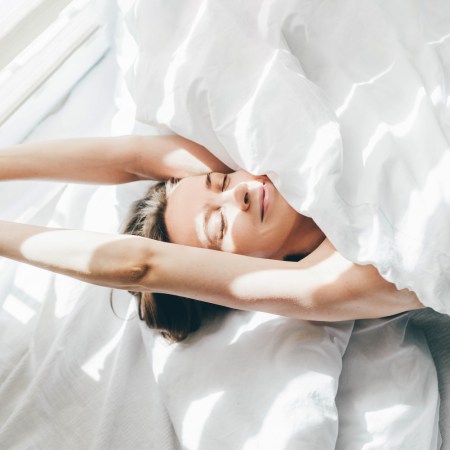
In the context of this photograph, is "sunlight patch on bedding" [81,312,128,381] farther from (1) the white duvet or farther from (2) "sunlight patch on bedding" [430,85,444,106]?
(2) "sunlight patch on bedding" [430,85,444,106]

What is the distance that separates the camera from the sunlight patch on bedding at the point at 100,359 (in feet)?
3.80

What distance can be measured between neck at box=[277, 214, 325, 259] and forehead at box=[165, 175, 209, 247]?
0.16 metres

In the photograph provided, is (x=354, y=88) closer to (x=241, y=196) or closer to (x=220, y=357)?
(x=241, y=196)

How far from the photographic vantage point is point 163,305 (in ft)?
3.80

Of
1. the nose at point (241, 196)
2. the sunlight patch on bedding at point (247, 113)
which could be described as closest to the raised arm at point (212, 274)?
the nose at point (241, 196)

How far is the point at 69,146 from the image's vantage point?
1.18 meters

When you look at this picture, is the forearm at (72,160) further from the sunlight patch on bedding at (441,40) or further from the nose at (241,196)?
the sunlight patch on bedding at (441,40)

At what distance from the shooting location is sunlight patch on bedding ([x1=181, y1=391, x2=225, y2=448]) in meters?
1.01

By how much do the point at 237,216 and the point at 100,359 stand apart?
43 cm

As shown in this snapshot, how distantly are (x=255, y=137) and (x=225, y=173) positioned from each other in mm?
185

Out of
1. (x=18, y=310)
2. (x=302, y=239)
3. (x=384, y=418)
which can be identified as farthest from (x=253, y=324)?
(x=18, y=310)

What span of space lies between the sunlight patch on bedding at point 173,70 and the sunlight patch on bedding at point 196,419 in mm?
545

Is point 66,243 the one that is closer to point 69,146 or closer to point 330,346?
point 69,146

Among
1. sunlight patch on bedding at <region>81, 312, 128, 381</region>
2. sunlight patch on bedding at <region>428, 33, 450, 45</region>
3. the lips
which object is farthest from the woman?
sunlight patch on bedding at <region>428, 33, 450, 45</region>
